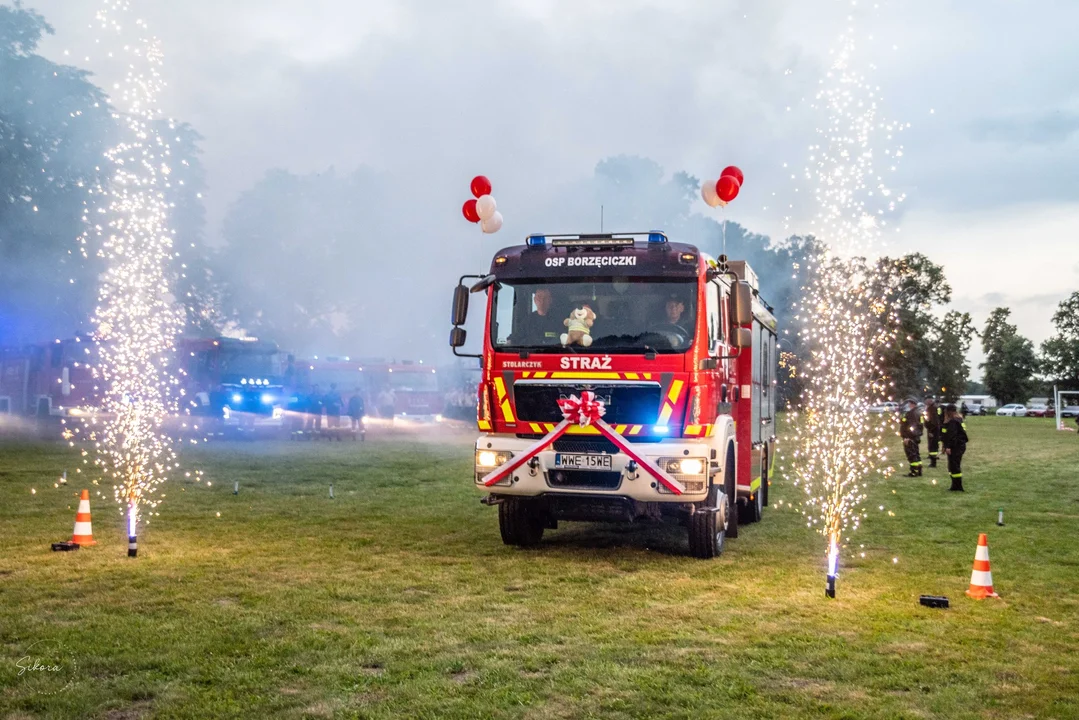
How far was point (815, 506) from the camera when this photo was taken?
17.6 metres

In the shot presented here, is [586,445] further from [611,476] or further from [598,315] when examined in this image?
[598,315]

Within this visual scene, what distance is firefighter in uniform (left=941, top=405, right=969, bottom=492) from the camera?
2003cm

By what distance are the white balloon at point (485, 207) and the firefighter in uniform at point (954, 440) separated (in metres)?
12.1

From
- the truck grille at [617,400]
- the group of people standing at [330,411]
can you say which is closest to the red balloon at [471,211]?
the truck grille at [617,400]

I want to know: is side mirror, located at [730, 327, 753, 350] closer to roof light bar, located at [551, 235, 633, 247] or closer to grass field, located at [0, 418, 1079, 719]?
roof light bar, located at [551, 235, 633, 247]

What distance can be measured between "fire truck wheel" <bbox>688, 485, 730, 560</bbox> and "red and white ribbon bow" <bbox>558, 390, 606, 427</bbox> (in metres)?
1.60

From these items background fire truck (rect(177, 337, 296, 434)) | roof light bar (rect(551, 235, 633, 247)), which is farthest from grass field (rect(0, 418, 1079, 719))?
background fire truck (rect(177, 337, 296, 434))

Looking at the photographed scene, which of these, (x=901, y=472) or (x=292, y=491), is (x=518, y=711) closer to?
(x=292, y=491)

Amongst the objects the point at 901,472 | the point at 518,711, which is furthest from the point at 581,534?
the point at 901,472

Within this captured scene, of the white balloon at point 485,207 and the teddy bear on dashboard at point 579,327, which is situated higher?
the white balloon at point 485,207

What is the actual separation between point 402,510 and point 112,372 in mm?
30970

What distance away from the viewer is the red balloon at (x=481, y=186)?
12688mm

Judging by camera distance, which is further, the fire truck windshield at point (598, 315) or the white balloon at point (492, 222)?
the white balloon at point (492, 222)

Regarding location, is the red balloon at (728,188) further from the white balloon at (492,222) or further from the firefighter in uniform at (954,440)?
the firefighter in uniform at (954,440)
